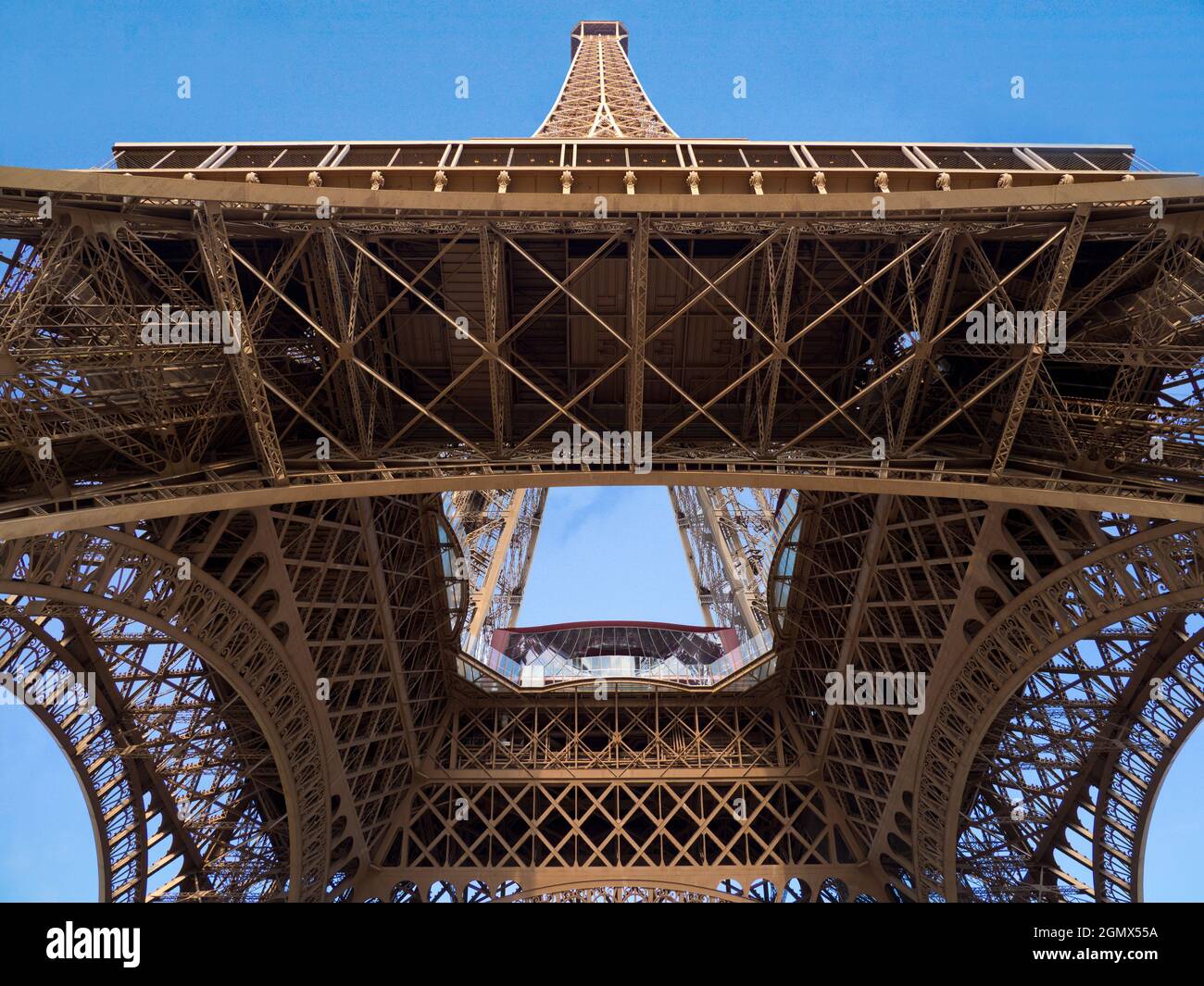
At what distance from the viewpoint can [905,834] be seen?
2839 centimetres

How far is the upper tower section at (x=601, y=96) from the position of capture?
1802 inches

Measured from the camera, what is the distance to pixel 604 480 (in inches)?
645

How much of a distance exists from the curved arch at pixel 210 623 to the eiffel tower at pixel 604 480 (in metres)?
0.11

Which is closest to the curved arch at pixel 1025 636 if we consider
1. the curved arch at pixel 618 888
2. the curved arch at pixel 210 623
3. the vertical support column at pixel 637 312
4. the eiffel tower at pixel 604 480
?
the eiffel tower at pixel 604 480

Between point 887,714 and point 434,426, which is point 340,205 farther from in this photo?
point 887,714

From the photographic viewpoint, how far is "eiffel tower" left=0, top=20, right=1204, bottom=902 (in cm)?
1500

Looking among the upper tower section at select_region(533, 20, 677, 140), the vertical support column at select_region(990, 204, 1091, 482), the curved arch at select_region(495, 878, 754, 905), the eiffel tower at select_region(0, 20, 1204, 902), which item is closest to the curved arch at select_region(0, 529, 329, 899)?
the eiffel tower at select_region(0, 20, 1204, 902)

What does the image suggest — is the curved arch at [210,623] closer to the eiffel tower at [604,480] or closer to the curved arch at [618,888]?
the eiffel tower at [604,480]

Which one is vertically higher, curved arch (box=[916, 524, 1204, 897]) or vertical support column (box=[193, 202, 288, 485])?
vertical support column (box=[193, 202, 288, 485])

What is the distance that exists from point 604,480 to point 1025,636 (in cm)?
1254

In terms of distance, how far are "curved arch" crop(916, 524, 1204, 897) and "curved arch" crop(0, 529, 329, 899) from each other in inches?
766

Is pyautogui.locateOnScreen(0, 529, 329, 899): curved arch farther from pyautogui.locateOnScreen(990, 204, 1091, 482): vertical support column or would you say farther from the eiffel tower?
pyautogui.locateOnScreen(990, 204, 1091, 482): vertical support column
